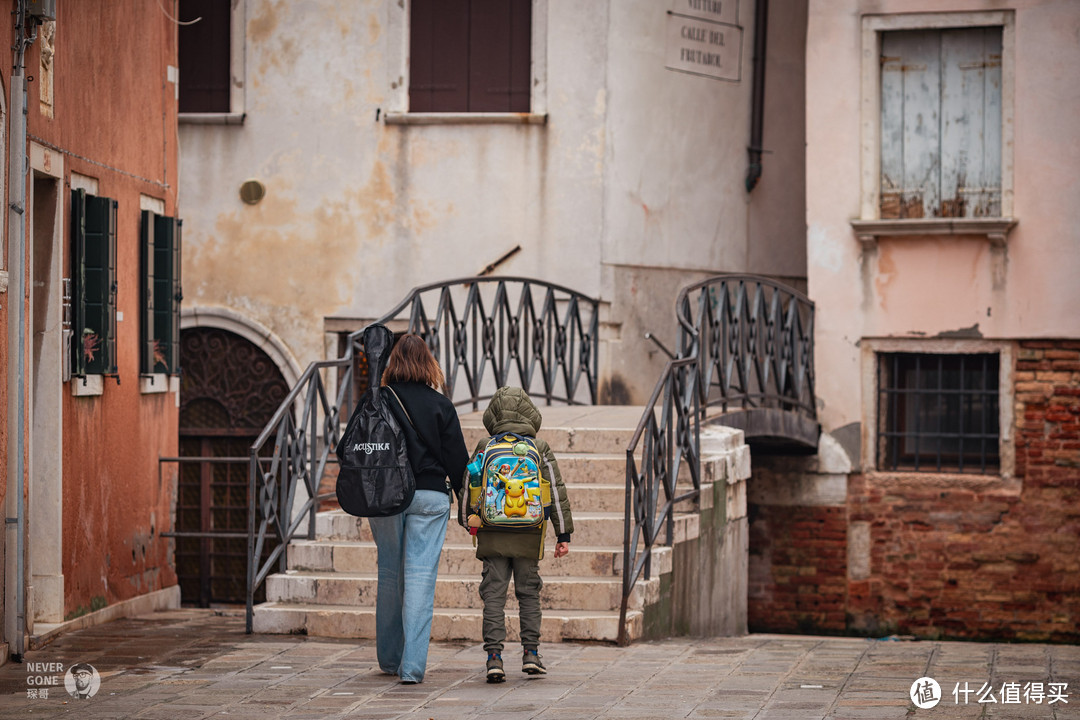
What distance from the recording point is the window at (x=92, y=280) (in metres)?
8.69

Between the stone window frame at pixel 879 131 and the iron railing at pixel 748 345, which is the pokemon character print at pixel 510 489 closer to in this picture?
the iron railing at pixel 748 345

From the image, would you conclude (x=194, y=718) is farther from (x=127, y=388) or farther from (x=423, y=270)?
(x=423, y=270)

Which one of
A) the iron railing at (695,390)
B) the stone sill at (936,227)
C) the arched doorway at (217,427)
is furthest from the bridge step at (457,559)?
the stone sill at (936,227)

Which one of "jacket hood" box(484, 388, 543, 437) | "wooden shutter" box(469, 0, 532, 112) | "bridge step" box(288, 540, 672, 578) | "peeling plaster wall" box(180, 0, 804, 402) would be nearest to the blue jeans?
"jacket hood" box(484, 388, 543, 437)

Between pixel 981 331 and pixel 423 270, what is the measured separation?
521 cm

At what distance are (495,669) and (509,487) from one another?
2.75ft

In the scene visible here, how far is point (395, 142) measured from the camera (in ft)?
45.4

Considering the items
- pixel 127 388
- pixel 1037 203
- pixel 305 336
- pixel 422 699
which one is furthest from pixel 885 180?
pixel 422 699

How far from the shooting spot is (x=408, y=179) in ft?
45.4

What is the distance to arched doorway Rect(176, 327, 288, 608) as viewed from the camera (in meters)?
14.2

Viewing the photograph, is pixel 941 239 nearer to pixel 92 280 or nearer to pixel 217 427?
pixel 217 427

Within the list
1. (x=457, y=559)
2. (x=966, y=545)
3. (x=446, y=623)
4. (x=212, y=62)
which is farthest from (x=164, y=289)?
(x=966, y=545)

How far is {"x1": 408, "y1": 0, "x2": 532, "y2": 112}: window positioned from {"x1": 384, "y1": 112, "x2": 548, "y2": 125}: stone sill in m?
0.13

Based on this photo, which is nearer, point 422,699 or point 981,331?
point 422,699
